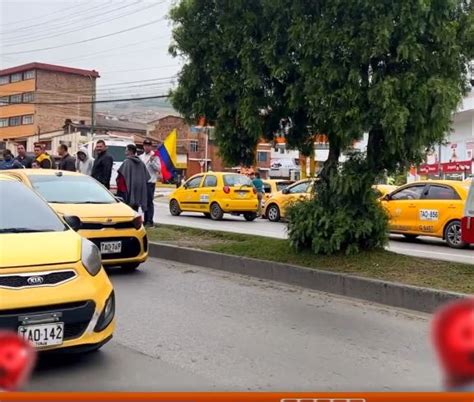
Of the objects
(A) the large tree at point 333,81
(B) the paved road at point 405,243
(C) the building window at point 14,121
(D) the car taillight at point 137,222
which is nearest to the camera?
(A) the large tree at point 333,81

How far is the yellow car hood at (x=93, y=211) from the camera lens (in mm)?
8148

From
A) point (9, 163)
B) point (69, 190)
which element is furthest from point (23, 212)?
point (9, 163)

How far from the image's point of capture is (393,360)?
16.2ft

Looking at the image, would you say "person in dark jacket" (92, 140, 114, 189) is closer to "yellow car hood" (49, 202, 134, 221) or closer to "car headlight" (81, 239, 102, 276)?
"yellow car hood" (49, 202, 134, 221)

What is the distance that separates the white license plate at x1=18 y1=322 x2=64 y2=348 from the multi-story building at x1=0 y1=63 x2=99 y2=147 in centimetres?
7526

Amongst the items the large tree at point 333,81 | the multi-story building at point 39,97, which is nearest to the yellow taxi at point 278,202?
the large tree at point 333,81

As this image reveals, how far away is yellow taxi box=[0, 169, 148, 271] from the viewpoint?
26.8ft

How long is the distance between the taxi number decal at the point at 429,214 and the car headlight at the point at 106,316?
34.0 ft

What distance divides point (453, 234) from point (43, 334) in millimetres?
11015

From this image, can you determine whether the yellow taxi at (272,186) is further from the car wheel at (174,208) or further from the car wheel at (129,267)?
the car wheel at (129,267)

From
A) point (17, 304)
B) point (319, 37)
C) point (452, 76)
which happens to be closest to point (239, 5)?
point (319, 37)

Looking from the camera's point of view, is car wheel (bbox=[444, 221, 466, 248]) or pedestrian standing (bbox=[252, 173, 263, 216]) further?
pedestrian standing (bbox=[252, 173, 263, 216])

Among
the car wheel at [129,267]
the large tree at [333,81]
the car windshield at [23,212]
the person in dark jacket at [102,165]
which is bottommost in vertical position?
the car wheel at [129,267]

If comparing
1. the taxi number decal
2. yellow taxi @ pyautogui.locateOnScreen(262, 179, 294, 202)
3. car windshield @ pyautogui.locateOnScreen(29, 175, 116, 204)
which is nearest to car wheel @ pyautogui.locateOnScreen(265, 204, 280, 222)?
yellow taxi @ pyautogui.locateOnScreen(262, 179, 294, 202)
